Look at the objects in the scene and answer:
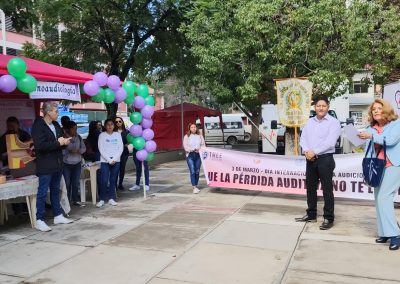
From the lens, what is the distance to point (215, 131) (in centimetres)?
3023

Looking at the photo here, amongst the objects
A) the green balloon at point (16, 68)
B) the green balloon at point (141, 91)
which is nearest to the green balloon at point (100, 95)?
the green balloon at point (141, 91)

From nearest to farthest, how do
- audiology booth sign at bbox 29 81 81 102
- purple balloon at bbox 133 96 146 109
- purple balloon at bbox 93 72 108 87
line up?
audiology booth sign at bbox 29 81 81 102 < purple balloon at bbox 93 72 108 87 < purple balloon at bbox 133 96 146 109

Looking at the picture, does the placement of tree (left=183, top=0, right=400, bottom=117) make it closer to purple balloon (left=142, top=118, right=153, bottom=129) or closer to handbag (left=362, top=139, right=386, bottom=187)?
purple balloon (left=142, top=118, right=153, bottom=129)

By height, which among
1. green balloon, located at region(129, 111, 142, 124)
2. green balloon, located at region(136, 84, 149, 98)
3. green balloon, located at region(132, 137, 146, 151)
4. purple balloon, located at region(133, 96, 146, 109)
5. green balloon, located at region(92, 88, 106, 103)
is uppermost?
green balloon, located at region(136, 84, 149, 98)

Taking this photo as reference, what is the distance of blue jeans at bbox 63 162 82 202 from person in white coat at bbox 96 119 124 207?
424 mm

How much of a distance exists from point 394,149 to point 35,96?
5.02m

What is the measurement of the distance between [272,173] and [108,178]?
10.4ft

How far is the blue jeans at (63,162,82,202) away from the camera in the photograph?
804 centimetres

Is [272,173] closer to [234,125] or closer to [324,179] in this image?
[324,179]

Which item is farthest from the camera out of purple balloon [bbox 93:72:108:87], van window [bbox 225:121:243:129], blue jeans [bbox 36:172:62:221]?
van window [bbox 225:121:243:129]

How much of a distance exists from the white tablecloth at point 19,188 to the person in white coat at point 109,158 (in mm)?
1622

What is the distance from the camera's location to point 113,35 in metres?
16.4

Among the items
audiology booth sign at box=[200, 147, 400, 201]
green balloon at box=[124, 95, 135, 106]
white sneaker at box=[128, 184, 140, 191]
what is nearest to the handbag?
audiology booth sign at box=[200, 147, 400, 201]

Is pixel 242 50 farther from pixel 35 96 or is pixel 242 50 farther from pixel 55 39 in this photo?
pixel 55 39
